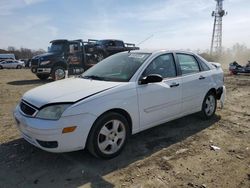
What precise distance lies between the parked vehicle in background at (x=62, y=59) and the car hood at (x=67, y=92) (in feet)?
34.6

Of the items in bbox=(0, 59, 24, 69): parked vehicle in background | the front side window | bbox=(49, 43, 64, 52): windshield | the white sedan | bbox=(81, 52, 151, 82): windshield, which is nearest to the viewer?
the white sedan

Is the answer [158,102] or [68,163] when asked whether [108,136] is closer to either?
[68,163]

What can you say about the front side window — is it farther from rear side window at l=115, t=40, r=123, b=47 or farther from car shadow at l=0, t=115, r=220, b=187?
rear side window at l=115, t=40, r=123, b=47

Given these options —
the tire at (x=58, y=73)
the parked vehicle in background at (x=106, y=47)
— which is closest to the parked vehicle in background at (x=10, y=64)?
the parked vehicle in background at (x=106, y=47)

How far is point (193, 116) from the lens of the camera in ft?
20.4

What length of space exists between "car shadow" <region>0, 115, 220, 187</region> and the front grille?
761mm

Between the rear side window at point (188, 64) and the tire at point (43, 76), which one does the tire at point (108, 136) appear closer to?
the rear side window at point (188, 64)

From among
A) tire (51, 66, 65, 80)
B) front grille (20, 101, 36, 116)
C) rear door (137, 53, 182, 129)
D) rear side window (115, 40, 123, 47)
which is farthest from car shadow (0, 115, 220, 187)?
rear side window (115, 40, 123, 47)

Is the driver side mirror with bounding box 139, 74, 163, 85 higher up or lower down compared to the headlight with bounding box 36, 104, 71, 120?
higher up

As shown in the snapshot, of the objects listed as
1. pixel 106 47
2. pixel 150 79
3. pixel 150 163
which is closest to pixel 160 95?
pixel 150 79

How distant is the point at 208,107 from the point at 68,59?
10.7 m

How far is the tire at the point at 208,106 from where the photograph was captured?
5836 mm

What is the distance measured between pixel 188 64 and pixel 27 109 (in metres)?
3.30

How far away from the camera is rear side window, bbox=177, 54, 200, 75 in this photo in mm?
5195
